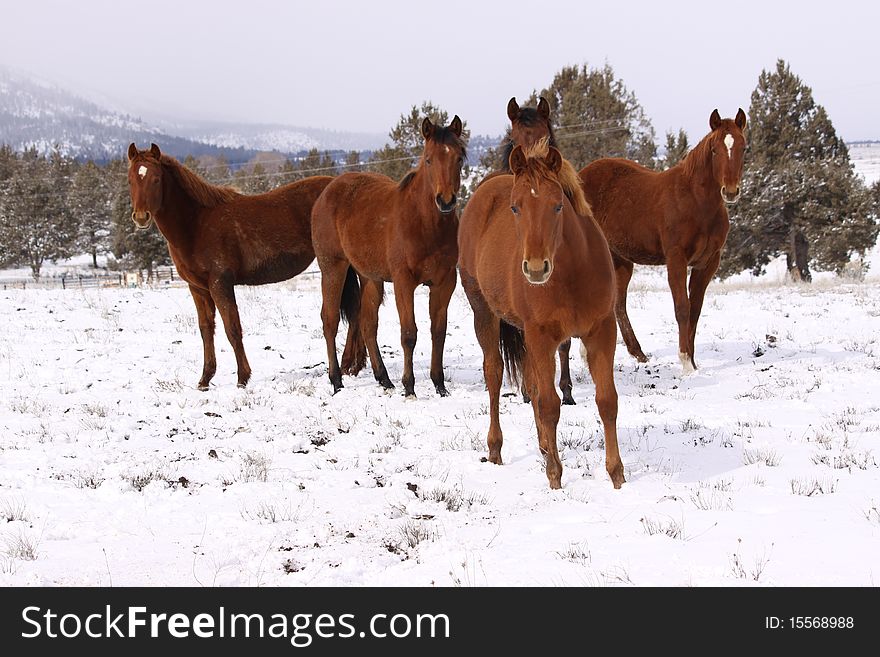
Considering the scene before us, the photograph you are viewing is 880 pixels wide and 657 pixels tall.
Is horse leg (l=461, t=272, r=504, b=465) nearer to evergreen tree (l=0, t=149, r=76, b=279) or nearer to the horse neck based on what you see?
the horse neck

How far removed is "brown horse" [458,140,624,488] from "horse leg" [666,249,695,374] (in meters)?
3.65

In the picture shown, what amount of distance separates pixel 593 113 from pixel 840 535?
33831mm

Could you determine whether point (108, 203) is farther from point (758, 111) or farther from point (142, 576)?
point (142, 576)

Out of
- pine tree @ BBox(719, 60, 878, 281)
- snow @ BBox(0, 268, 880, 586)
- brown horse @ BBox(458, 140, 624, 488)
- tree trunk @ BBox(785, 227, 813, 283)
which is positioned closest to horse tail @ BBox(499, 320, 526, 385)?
snow @ BBox(0, 268, 880, 586)

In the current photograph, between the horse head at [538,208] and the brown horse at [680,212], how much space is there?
4.30 m

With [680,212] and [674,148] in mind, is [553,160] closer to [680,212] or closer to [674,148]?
[680,212]

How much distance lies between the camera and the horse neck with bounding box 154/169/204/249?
28.1 feet

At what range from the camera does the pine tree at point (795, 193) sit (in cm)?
2542

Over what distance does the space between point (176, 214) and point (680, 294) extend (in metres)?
6.38

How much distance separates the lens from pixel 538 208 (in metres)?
4.21

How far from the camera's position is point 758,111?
27531 mm

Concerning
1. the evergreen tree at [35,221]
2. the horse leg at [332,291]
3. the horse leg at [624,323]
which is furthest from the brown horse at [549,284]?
the evergreen tree at [35,221]

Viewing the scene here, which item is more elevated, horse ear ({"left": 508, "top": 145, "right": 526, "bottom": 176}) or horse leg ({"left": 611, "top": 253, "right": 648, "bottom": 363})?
horse ear ({"left": 508, "top": 145, "right": 526, "bottom": 176})
